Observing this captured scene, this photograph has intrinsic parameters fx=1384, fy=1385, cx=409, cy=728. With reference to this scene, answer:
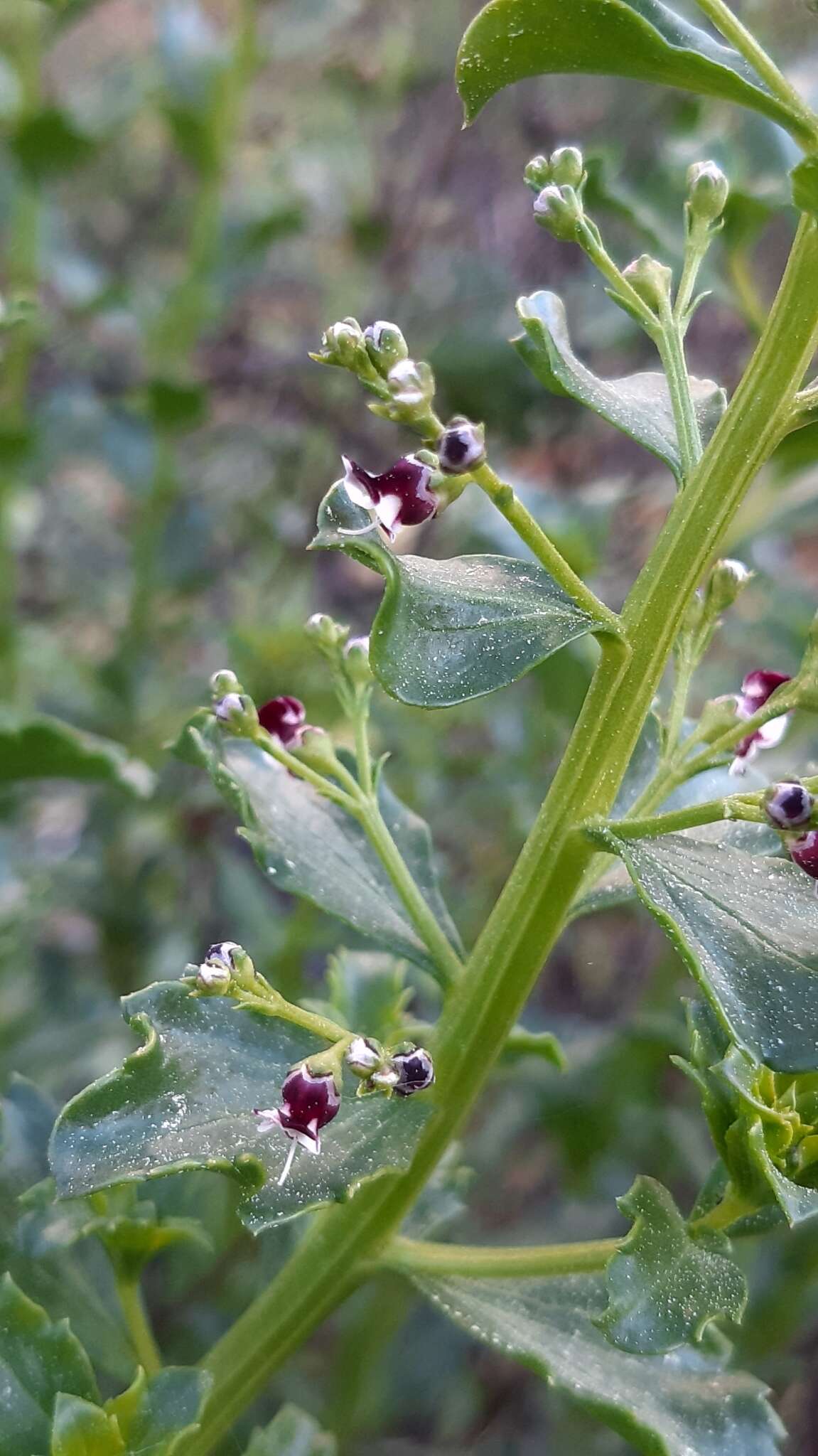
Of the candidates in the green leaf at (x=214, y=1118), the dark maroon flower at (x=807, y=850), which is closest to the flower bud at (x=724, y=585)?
the dark maroon flower at (x=807, y=850)

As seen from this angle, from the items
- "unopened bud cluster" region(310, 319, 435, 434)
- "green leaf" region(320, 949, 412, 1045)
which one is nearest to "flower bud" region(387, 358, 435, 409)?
"unopened bud cluster" region(310, 319, 435, 434)

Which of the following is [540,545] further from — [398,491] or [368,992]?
[368,992]

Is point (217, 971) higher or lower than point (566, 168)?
lower

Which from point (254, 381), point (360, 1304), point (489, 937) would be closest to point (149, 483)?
point (254, 381)

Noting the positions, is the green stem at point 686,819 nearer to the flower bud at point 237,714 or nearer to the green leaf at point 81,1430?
the flower bud at point 237,714

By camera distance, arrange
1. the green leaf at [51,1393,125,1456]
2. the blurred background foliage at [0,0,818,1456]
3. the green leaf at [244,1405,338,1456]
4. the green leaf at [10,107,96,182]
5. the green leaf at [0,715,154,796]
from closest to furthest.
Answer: the green leaf at [51,1393,125,1456] < the green leaf at [244,1405,338,1456] < the green leaf at [0,715,154,796] < the blurred background foliage at [0,0,818,1456] < the green leaf at [10,107,96,182]

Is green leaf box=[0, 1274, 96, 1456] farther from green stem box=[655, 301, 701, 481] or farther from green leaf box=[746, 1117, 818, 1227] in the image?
green stem box=[655, 301, 701, 481]

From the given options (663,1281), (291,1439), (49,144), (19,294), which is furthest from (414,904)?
(49,144)
